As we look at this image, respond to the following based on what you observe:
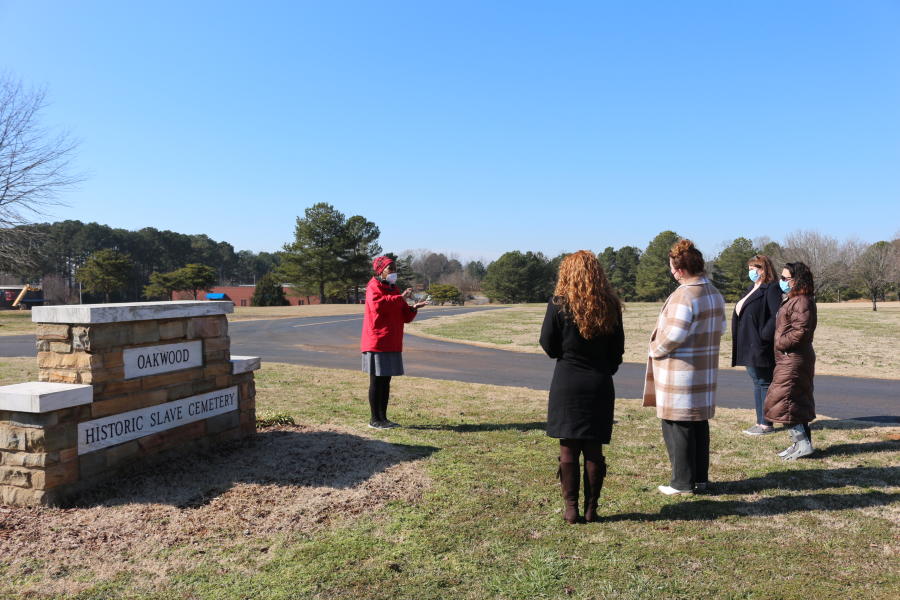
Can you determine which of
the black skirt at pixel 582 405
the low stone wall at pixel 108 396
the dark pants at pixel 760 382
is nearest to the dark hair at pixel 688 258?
the black skirt at pixel 582 405

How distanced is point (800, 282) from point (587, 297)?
285 centimetres

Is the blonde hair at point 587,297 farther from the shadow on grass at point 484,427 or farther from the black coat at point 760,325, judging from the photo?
the black coat at point 760,325

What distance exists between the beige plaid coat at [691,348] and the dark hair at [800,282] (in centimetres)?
166

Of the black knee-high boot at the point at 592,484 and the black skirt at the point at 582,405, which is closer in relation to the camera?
the black skirt at the point at 582,405

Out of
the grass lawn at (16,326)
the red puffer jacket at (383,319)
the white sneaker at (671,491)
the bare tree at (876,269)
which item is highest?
the bare tree at (876,269)

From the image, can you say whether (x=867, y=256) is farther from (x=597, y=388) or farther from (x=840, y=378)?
(x=597, y=388)

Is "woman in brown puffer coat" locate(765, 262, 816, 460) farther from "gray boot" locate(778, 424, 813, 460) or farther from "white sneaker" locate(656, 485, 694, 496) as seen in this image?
"white sneaker" locate(656, 485, 694, 496)

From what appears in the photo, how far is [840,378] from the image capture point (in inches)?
425

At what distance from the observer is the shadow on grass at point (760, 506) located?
3943mm

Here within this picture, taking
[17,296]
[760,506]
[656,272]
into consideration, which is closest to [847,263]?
[656,272]

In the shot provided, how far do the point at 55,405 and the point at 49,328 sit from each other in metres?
0.71

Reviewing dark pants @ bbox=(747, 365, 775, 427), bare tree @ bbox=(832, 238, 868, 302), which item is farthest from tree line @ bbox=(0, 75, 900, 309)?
dark pants @ bbox=(747, 365, 775, 427)

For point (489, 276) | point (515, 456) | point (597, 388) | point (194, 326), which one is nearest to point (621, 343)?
point (597, 388)

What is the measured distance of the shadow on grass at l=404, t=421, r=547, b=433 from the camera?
639 cm
